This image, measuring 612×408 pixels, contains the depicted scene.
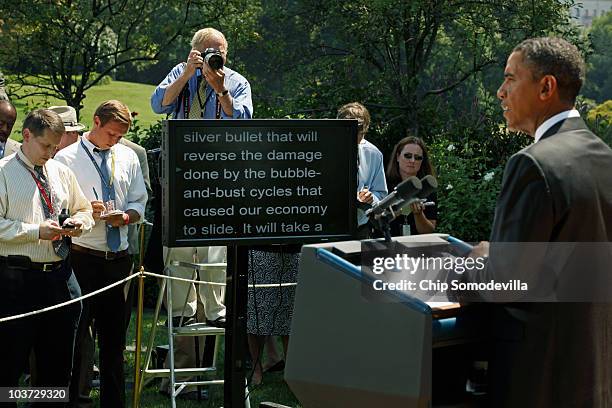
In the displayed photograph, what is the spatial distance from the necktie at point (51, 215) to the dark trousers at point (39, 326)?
4.4 inches

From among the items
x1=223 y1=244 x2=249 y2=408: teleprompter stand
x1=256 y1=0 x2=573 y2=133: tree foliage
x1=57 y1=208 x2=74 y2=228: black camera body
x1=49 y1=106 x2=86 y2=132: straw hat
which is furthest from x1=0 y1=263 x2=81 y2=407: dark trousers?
x1=256 y1=0 x2=573 y2=133: tree foliage

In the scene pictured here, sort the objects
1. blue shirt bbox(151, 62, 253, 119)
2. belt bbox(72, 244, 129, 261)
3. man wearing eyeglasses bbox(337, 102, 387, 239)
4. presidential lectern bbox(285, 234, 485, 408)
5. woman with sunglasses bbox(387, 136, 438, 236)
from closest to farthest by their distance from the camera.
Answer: presidential lectern bbox(285, 234, 485, 408) → belt bbox(72, 244, 129, 261) → blue shirt bbox(151, 62, 253, 119) → man wearing eyeglasses bbox(337, 102, 387, 239) → woman with sunglasses bbox(387, 136, 438, 236)

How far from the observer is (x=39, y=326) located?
6.13 metres

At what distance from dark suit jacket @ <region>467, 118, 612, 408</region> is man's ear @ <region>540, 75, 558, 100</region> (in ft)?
0.59

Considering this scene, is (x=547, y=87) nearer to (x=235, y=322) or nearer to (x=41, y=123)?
(x=235, y=322)

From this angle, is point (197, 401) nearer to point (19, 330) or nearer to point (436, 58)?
point (19, 330)

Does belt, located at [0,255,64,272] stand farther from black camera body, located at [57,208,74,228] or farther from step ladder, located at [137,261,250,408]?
step ladder, located at [137,261,250,408]

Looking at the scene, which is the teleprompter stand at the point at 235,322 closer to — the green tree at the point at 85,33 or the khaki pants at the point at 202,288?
the khaki pants at the point at 202,288

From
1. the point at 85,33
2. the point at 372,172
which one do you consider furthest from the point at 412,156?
the point at 85,33

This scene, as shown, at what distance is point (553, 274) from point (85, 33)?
1110 cm

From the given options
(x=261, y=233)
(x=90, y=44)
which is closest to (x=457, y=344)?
(x=261, y=233)

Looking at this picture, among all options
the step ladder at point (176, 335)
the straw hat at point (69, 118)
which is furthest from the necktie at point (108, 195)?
the straw hat at point (69, 118)

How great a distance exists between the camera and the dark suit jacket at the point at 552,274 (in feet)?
11.9

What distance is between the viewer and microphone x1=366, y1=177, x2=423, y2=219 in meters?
3.92
